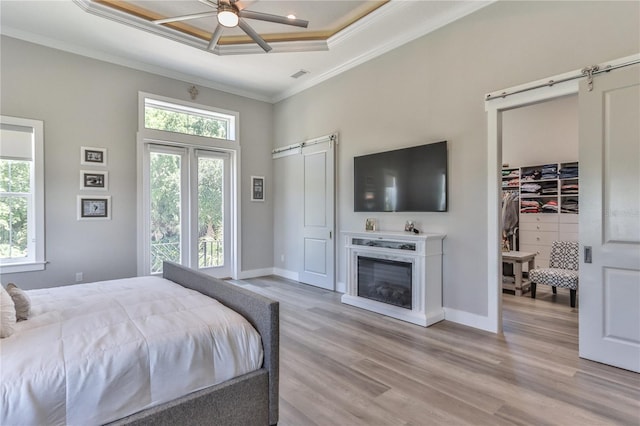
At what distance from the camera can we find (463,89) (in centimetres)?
359

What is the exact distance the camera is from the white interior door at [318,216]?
5195 mm

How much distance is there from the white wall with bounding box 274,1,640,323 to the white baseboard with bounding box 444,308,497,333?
0.01 metres

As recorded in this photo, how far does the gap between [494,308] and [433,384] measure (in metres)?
1.39

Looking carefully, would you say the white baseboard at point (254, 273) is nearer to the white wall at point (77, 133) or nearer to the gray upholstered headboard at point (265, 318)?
the white wall at point (77, 133)

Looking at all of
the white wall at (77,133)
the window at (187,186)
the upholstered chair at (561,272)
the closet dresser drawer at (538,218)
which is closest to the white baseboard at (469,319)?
the upholstered chair at (561,272)

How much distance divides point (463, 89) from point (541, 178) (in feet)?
11.6

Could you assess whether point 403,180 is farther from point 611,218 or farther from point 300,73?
point 300,73

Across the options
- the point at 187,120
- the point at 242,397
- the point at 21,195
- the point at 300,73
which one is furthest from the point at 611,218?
the point at 21,195

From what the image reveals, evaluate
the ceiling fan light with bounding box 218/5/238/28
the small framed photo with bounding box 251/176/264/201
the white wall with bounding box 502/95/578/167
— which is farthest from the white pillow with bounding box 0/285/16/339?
the white wall with bounding box 502/95/578/167

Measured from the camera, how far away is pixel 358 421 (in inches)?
76.4

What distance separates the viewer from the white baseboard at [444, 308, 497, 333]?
11.0 feet

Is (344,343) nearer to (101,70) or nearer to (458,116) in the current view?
(458,116)

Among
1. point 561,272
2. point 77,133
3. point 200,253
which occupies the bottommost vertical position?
point 561,272

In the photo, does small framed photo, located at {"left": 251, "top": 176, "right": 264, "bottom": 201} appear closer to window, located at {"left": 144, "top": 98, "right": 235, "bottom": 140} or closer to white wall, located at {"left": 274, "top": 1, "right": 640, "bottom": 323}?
window, located at {"left": 144, "top": 98, "right": 235, "bottom": 140}
